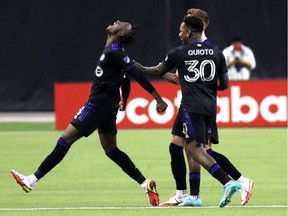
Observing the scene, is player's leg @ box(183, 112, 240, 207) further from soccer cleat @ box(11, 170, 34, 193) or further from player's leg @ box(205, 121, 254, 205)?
soccer cleat @ box(11, 170, 34, 193)

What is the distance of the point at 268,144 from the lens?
18703 mm

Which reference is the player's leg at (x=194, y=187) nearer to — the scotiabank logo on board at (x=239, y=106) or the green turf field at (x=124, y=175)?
the green turf field at (x=124, y=175)

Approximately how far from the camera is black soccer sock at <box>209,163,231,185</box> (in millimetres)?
10305

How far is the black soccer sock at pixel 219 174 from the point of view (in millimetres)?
10305

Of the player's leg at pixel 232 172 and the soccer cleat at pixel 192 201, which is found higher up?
the player's leg at pixel 232 172

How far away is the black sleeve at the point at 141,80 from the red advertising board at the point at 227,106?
1097cm

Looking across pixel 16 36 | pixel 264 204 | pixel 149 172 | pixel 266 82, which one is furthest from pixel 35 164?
pixel 16 36

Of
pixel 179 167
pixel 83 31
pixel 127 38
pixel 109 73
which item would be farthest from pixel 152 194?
pixel 83 31

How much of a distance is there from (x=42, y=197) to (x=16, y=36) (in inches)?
652

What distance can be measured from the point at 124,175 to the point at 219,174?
442 centimetres

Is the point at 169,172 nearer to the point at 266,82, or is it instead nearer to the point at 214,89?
the point at 214,89

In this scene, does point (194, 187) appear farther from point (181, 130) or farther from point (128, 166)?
point (128, 166)

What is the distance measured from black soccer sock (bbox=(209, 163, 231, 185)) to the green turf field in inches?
13.3

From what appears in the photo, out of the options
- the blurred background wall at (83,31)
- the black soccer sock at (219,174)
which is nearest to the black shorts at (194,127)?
the black soccer sock at (219,174)
